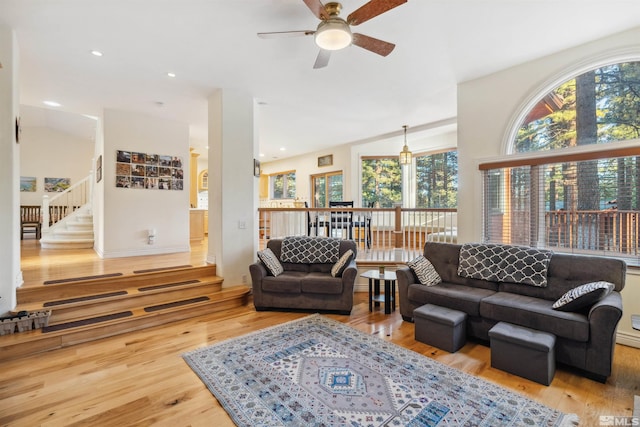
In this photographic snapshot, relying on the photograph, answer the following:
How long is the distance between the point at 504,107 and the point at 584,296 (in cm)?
250

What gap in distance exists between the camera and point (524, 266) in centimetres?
319

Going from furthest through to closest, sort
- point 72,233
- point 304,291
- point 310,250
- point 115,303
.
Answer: point 72,233 < point 310,250 < point 304,291 < point 115,303

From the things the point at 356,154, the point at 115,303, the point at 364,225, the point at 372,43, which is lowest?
A: the point at 115,303

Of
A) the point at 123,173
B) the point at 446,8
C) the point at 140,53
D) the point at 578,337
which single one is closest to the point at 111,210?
the point at 123,173

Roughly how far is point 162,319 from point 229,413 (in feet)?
6.70

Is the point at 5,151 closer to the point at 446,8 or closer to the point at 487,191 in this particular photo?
the point at 446,8

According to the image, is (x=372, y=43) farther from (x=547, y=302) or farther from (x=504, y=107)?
(x=547, y=302)

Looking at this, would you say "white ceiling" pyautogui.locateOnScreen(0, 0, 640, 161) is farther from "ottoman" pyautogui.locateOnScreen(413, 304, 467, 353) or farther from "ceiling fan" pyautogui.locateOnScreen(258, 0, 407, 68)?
"ottoman" pyautogui.locateOnScreen(413, 304, 467, 353)

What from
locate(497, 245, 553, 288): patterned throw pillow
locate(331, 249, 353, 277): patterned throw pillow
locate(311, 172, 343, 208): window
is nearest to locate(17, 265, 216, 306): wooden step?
locate(331, 249, 353, 277): patterned throw pillow

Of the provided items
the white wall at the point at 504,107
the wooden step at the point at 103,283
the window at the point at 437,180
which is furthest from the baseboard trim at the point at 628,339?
the wooden step at the point at 103,283

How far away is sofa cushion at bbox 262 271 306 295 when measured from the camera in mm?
3947

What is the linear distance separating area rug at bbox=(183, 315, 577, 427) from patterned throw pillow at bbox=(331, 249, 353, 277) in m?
1.06

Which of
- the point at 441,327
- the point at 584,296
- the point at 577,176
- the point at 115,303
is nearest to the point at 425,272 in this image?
the point at 441,327

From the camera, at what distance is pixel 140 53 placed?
336 centimetres
